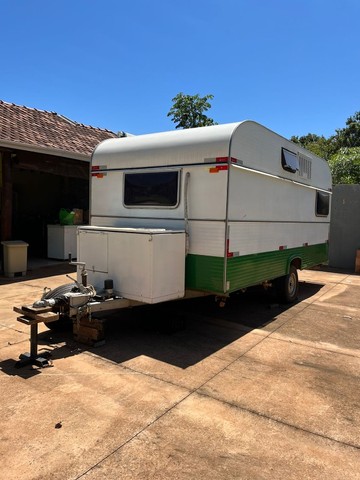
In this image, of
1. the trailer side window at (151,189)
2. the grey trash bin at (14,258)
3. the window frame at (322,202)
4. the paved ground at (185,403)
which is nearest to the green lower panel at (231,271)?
the paved ground at (185,403)

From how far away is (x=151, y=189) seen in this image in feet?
19.1

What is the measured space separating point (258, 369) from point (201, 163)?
2623 mm

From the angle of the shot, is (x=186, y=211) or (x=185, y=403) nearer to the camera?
(x=185, y=403)

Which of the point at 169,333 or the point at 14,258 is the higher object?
the point at 14,258

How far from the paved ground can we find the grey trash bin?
3.61m

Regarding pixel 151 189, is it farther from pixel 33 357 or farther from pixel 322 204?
pixel 322 204

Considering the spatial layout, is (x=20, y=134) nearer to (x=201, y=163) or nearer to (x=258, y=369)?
(x=201, y=163)

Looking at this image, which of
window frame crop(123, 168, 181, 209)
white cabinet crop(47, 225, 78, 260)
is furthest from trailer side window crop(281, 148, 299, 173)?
white cabinet crop(47, 225, 78, 260)

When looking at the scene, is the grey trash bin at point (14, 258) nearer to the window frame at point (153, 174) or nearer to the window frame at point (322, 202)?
the window frame at point (153, 174)

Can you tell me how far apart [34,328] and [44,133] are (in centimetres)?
878

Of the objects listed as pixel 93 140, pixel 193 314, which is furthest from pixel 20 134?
pixel 193 314

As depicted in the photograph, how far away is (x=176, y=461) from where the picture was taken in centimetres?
284

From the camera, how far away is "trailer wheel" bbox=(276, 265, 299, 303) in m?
7.48

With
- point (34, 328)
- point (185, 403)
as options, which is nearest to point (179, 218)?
point (34, 328)
